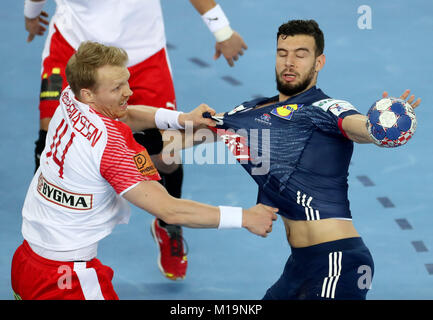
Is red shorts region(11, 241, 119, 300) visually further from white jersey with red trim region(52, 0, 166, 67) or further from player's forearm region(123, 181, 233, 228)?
white jersey with red trim region(52, 0, 166, 67)

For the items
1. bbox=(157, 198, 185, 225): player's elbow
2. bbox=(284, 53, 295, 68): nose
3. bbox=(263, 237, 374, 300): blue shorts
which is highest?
bbox=(284, 53, 295, 68): nose

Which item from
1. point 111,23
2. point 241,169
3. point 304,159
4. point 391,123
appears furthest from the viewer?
point 241,169

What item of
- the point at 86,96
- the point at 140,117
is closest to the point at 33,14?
the point at 140,117

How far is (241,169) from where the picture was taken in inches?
269

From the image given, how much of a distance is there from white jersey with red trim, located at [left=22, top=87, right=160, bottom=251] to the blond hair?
0.31ft

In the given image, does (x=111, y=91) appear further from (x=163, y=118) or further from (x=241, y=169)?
(x=241, y=169)

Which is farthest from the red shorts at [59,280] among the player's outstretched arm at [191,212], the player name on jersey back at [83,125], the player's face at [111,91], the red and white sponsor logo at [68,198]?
the player's face at [111,91]

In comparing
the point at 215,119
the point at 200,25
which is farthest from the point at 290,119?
the point at 200,25

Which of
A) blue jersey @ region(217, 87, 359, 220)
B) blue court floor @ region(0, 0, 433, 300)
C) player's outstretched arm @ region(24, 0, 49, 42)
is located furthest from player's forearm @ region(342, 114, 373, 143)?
player's outstretched arm @ region(24, 0, 49, 42)

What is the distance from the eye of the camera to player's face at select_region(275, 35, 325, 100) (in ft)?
13.6

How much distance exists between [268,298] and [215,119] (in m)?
0.98

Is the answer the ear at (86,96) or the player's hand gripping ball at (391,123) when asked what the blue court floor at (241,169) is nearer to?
the ear at (86,96)

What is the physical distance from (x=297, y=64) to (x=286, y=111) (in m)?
0.25

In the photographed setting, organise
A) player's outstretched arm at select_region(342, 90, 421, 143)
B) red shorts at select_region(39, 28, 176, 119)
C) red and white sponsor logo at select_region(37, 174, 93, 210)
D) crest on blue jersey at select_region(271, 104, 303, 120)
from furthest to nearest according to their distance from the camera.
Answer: red shorts at select_region(39, 28, 176, 119), crest on blue jersey at select_region(271, 104, 303, 120), red and white sponsor logo at select_region(37, 174, 93, 210), player's outstretched arm at select_region(342, 90, 421, 143)
